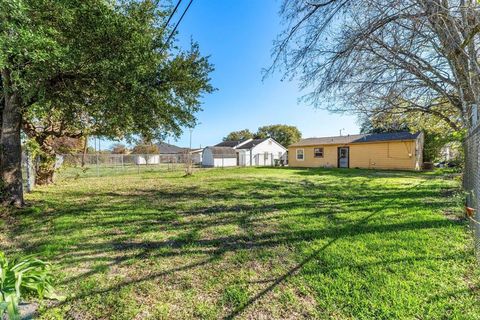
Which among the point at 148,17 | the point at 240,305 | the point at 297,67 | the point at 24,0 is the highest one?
the point at 148,17

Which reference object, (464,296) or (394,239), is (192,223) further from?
(464,296)

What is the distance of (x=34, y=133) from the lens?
879 cm

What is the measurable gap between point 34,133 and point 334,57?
10.2m

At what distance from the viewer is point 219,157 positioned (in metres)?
29.3

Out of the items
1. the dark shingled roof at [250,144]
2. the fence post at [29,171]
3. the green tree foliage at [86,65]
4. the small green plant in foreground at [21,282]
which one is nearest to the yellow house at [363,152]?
the dark shingled roof at [250,144]

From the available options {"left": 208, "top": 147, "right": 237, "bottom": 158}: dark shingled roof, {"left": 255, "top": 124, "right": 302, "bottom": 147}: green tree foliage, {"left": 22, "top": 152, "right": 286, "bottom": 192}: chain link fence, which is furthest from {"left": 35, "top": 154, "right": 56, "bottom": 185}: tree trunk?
{"left": 255, "top": 124, "right": 302, "bottom": 147}: green tree foliage

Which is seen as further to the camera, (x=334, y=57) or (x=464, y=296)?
(x=334, y=57)

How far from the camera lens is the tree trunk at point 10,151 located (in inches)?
229

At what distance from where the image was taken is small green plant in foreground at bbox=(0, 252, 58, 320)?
6.42ft

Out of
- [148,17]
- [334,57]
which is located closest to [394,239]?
[334,57]

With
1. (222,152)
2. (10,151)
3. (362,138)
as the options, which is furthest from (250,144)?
(10,151)

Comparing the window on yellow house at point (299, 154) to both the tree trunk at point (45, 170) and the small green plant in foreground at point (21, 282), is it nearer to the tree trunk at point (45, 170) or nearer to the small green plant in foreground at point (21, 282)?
the tree trunk at point (45, 170)

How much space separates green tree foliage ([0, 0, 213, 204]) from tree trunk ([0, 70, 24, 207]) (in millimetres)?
18

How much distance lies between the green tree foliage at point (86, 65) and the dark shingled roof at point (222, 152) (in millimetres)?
21914
